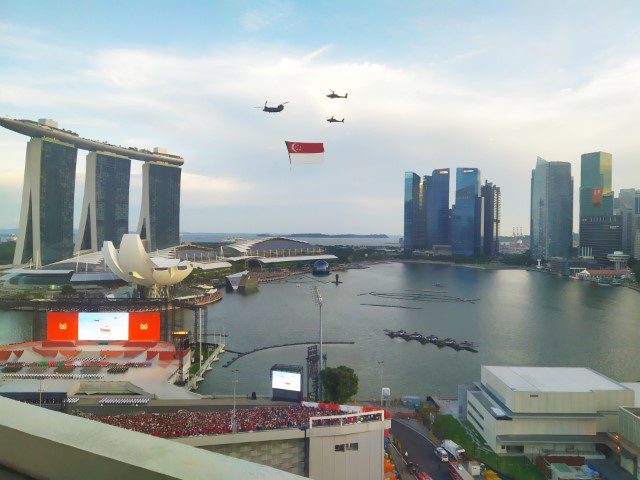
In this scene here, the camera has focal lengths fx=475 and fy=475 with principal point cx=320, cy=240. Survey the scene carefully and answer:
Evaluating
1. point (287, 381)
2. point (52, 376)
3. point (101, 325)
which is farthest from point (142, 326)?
point (287, 381)

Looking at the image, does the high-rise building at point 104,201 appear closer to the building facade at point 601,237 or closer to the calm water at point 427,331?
the calm water at point 427,331

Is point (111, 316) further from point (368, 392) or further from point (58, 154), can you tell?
point (58, 154)

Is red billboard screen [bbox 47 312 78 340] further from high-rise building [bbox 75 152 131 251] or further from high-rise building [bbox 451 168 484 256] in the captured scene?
high-rise building [bbox 451 168 484 256]

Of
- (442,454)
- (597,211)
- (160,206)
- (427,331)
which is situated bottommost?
(442,454)

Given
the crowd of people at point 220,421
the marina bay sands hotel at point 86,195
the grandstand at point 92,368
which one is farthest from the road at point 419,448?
the marina bay sands hotel at point 86,195

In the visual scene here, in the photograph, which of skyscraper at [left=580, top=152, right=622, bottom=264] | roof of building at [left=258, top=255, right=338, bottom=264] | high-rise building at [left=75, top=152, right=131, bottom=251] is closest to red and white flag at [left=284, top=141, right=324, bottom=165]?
high-rise building at [left=75, top=152, right=131, bottom=251]

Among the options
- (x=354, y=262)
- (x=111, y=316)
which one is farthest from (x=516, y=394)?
(x=354, y=262)

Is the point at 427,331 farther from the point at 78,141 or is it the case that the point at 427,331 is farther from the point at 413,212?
the point at 413,212
